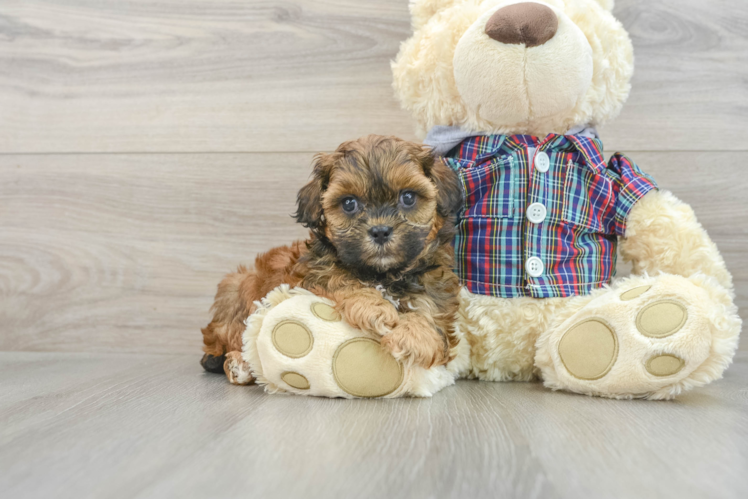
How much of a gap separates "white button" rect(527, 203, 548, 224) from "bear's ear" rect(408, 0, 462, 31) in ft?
1.77

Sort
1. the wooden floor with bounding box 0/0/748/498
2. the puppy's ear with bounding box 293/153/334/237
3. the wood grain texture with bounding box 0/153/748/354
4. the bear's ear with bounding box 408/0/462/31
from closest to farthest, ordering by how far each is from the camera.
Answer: the puppy's ear with bounding box 293/153/334/237, the bear's ear with bounding box 408/0/462/31, the wooden floor with bounding box 0/0/748/498, the wood grain texture with bounding box 0/153/748/354

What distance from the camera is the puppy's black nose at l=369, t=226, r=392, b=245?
108cm

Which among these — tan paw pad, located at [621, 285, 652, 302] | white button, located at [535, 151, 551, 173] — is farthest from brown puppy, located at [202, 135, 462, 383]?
tan paw pad, located at [621, 285, 652, 302]

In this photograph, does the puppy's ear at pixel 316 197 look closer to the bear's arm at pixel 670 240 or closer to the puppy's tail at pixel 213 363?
the puppy's tail at pixel 213 363

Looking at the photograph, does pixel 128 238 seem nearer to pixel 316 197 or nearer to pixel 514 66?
pixel 316 197

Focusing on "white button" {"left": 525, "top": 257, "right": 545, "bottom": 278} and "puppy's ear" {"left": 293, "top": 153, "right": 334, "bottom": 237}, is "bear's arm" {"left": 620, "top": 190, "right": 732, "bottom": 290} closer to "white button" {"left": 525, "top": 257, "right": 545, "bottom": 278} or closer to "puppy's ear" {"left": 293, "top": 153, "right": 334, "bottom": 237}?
"white button" {"left": 525, "top": 257, "right": 545, "bottom": 278}

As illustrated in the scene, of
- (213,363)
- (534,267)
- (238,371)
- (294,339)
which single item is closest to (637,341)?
(534,267)

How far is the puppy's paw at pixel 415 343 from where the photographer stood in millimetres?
1092

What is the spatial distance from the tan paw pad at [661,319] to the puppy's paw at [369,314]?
18.2 inches

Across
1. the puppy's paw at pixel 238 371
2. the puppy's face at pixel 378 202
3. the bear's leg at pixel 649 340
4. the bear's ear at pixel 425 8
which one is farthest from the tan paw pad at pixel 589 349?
the bear's ear at pixel 425 8

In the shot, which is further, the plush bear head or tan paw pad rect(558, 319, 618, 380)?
the plush bear head

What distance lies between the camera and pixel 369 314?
3.65 feet

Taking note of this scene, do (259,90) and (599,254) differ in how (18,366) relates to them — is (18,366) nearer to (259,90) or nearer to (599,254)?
(259,90)

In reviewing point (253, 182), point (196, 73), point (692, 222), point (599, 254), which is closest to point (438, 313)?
point (599, 254)
